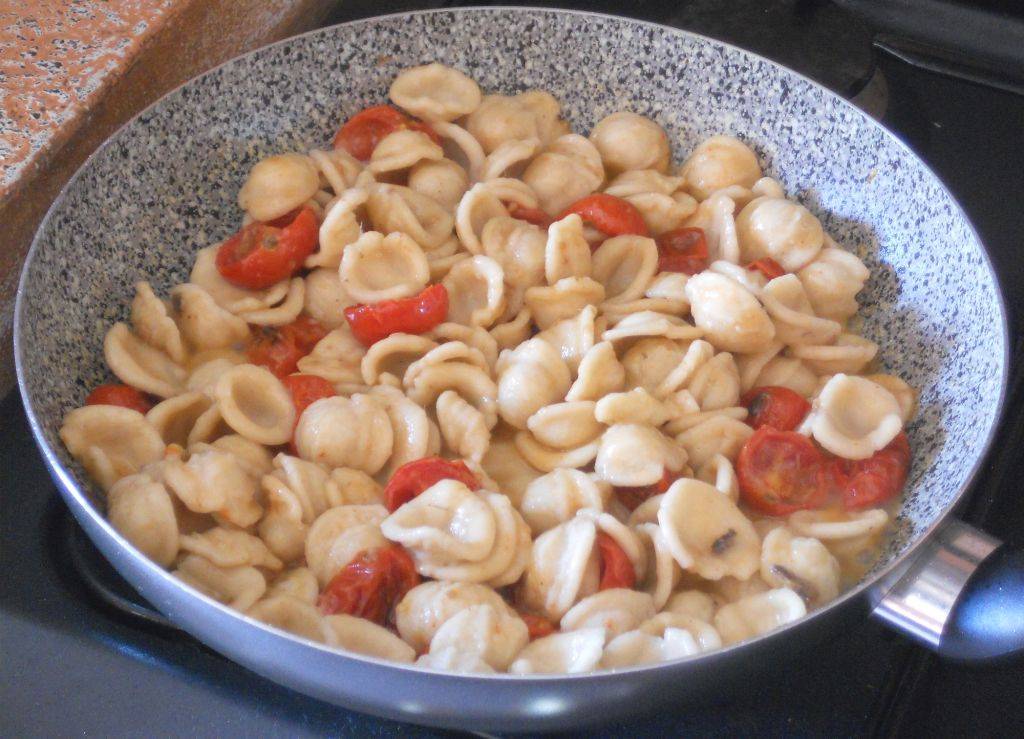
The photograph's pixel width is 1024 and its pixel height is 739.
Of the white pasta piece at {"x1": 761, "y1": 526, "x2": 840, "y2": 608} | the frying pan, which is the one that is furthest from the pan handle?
the white pasta piece at {"x1": 761, "y1": 526, "x2": 840, "y2": 608}

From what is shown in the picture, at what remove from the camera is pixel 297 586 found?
3.67ft

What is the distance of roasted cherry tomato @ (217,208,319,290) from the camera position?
4.63 ft

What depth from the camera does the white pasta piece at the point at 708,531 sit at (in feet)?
3.71

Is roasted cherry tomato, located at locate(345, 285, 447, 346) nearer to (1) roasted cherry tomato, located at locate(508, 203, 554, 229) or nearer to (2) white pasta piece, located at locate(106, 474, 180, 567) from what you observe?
(1) roasted cherry tomato, located at locate(508, 203, 554, 229)

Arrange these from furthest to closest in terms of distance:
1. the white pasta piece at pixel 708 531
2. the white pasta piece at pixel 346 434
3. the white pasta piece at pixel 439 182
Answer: the white pasta piece at pixel 439 182 → the white pasta piece at pixel 346 434 → the white pasta piece at pixel 708 531

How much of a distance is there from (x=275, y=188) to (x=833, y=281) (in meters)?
0.77

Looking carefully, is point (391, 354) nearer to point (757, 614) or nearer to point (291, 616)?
point (291, 616)

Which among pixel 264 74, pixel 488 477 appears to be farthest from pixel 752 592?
pixel 264 74

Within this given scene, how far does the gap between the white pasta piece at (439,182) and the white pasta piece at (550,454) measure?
0.42 metres

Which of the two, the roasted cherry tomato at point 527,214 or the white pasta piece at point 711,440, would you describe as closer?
the white pasta piece at point 711,440

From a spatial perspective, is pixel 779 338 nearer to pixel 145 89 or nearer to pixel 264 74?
pixel 264 74

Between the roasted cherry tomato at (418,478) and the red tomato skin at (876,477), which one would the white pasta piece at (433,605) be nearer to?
the roasted cherry tomato at (418,478)

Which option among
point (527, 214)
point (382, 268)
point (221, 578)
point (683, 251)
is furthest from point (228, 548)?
point (683, 251)

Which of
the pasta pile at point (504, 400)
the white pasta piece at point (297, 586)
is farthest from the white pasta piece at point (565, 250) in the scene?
the white pasta piece at point (297, 586)
